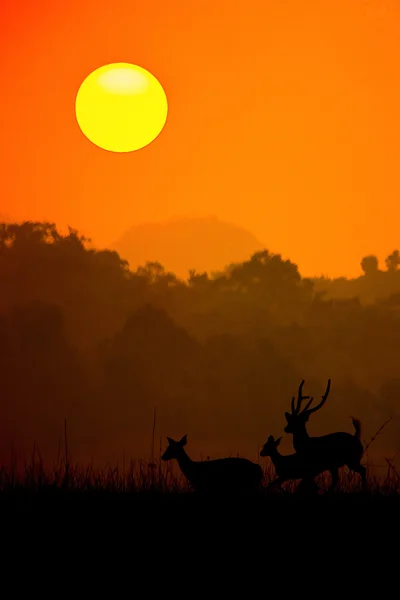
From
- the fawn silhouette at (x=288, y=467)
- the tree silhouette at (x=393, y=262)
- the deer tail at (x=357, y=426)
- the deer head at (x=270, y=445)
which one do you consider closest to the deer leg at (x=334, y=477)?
the fawn silhouette at (x=288, y=467)

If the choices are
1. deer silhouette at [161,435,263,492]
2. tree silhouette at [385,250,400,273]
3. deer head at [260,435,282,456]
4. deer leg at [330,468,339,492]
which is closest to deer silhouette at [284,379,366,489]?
deer leg at [330,468,339,492]

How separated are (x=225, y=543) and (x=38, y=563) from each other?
1709mm

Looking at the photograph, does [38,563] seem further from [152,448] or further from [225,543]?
[152,448]

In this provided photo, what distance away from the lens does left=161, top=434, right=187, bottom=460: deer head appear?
470 inches

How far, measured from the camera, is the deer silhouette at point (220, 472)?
10938 mm

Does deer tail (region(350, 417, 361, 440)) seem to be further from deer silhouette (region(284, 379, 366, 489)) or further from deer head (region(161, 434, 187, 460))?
deer head (region(161, 434, 187, 460))

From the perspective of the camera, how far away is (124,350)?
65.5 meters

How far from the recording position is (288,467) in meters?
Answer: 11.3

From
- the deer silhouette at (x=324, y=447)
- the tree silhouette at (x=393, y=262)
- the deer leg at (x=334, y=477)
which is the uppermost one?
the tree silhouette at (x=393, y=262)

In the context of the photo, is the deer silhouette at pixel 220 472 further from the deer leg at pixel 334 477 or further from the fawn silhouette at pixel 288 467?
the deer leg at pixel 334 477

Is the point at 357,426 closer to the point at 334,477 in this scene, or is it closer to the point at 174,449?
the point at 334,477

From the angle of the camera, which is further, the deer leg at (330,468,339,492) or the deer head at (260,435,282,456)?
the deer head at (260,435,282,456)

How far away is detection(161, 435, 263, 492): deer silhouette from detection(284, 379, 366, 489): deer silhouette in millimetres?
822

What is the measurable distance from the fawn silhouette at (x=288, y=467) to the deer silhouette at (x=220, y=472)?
0.83 ft
